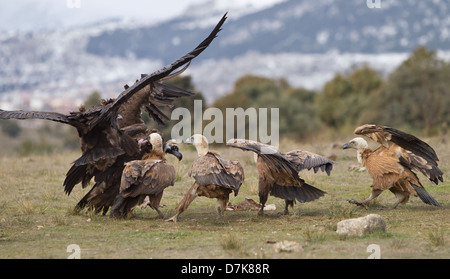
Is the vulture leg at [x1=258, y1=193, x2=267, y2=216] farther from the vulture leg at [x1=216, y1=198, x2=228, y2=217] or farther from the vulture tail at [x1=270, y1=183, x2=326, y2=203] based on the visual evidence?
the vulture leg at [x1=216, y1=198, x2=228, y2=217]

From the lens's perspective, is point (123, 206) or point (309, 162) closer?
point (123, 206)

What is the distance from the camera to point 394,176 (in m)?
9.73

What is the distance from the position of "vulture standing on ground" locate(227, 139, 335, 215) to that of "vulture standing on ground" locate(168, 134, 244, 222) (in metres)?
0.37

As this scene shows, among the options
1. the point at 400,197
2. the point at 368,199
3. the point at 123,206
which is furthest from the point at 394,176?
the point at 123,206

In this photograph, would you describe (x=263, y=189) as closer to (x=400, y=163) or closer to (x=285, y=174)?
(x=285, y=174)

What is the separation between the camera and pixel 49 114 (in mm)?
9203

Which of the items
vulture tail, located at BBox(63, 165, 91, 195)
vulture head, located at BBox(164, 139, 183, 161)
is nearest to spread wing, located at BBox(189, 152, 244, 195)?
vulture head, located at BBox(164, 139, 183, 161)

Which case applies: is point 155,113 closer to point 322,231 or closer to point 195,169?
point 195,169

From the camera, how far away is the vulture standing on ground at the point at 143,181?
30.2 feet

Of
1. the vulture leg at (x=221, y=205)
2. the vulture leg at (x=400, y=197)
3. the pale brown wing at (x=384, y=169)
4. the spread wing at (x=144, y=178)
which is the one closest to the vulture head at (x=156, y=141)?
the spread wing at (x=144, y=178)

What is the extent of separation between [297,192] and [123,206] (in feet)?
8.68

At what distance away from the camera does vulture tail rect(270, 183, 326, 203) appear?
31.9 feet
